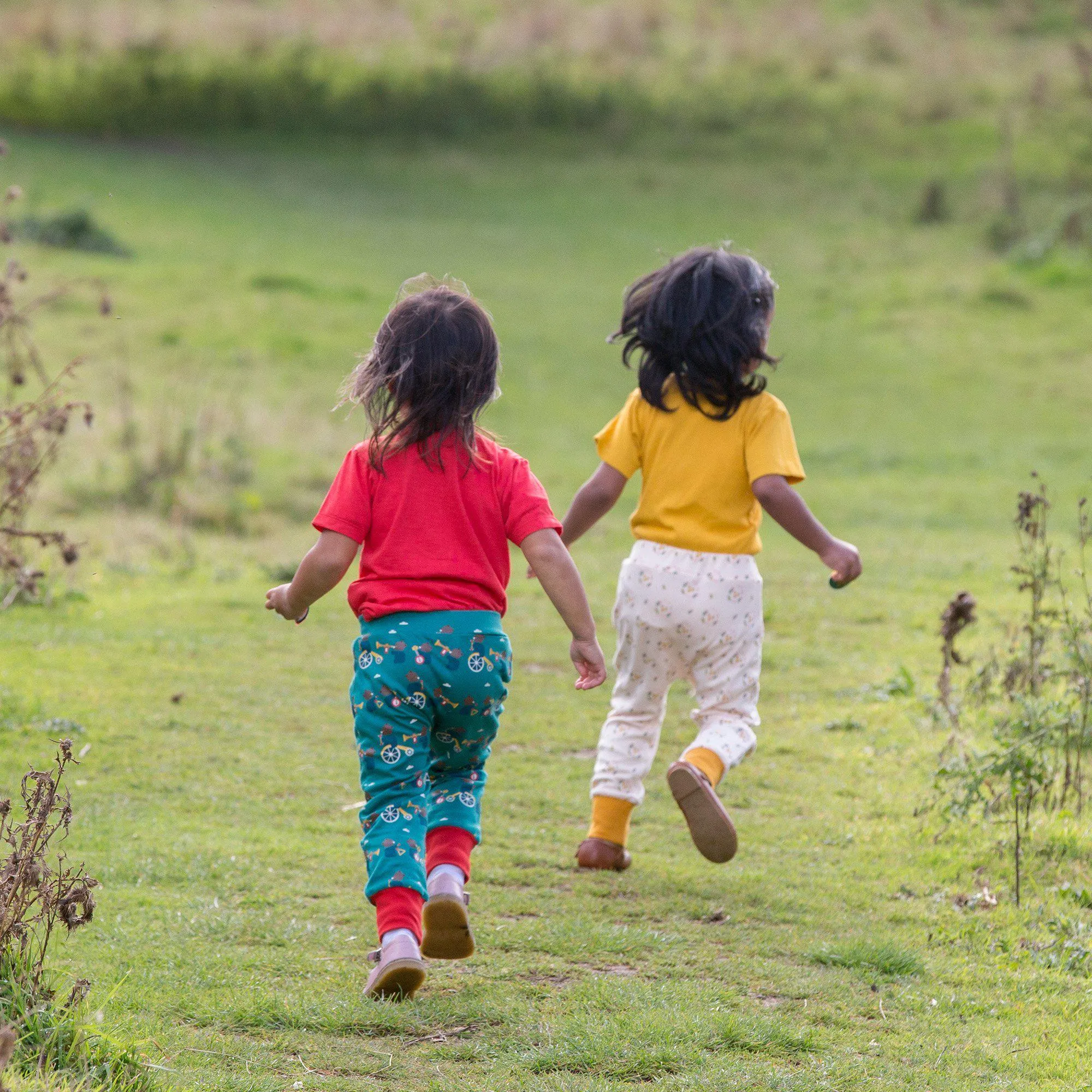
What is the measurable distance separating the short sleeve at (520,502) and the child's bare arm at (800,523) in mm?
846

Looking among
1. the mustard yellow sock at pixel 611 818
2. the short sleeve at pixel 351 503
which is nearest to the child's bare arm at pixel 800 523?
the mustard yellow sock at pixel 611 818

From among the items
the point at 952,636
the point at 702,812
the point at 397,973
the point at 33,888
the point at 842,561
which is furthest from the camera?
the point at 952,636

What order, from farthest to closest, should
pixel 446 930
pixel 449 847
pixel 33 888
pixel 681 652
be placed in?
pixel 681 652 < pixel 449 847 < pixel 446 930 < pixel 33 888

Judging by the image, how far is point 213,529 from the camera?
11.2 m

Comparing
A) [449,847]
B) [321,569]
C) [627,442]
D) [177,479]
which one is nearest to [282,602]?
[321,569]

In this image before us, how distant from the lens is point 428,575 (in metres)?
3.86

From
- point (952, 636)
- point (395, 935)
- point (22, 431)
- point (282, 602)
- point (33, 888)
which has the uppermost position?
point (22, 431)

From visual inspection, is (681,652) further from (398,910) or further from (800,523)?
(398,910)

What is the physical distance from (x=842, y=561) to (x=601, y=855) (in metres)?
1.21

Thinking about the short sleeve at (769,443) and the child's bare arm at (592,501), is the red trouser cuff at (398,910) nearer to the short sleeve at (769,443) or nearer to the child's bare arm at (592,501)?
the child's bare arm at (592,501)

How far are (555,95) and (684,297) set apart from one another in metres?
24.8

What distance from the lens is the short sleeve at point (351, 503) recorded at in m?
3.87

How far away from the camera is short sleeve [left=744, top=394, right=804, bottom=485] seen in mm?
4559

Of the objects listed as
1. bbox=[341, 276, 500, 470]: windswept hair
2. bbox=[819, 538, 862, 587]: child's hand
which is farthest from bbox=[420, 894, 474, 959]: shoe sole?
bbox=[819, 538, 862, 587]: child's hand
